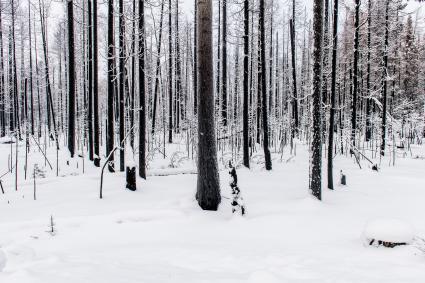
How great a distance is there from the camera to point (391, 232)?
5.48 m

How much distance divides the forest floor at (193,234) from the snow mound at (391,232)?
17cm

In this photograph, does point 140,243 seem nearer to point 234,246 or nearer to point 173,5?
point 234,246

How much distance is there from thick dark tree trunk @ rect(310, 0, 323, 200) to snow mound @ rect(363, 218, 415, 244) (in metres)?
Answer: 3.04

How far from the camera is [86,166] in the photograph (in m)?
14.9

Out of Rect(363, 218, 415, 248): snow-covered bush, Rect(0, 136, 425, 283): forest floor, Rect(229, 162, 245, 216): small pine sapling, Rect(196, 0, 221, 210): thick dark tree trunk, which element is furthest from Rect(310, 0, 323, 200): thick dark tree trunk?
Rect(363, 218, 415, 248): snow-covered bush

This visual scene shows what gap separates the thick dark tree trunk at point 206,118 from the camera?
7.05 metres

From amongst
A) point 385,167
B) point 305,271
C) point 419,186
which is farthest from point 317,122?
point 385,167

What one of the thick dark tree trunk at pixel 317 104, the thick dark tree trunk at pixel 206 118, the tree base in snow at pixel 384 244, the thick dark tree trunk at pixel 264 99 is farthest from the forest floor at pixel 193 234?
the thick dark tree trunk at pixel 264 99

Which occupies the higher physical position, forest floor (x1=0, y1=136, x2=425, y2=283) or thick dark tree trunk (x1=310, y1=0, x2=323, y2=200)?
thick dark tree trunk (x1=310, y1=0, x2=323, y2=200)

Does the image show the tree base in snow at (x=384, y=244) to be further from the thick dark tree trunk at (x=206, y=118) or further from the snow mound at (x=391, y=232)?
the thick dark tree trunk at (x=206, y=118)

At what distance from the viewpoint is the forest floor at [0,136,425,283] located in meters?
4.27

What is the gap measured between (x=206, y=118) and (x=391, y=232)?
13.2 feet

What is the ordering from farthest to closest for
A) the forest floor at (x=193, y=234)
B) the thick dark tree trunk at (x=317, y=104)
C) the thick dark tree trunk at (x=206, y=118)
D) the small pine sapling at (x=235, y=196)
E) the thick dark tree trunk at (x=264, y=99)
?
the thick dark tree trunk at (x=264, y=99) < the thick dark tree trunk at (x=317, y=104) < the small pine sapling at (x=235, y=196) < the thick dark tree trunk at (x=206, y=118) < the forest floor at (x=193, y=234)

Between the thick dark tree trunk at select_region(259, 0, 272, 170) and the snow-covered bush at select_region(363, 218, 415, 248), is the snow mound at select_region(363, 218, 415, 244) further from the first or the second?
the thick dark tree trunk at select_region(259, 0, 272, 170)
